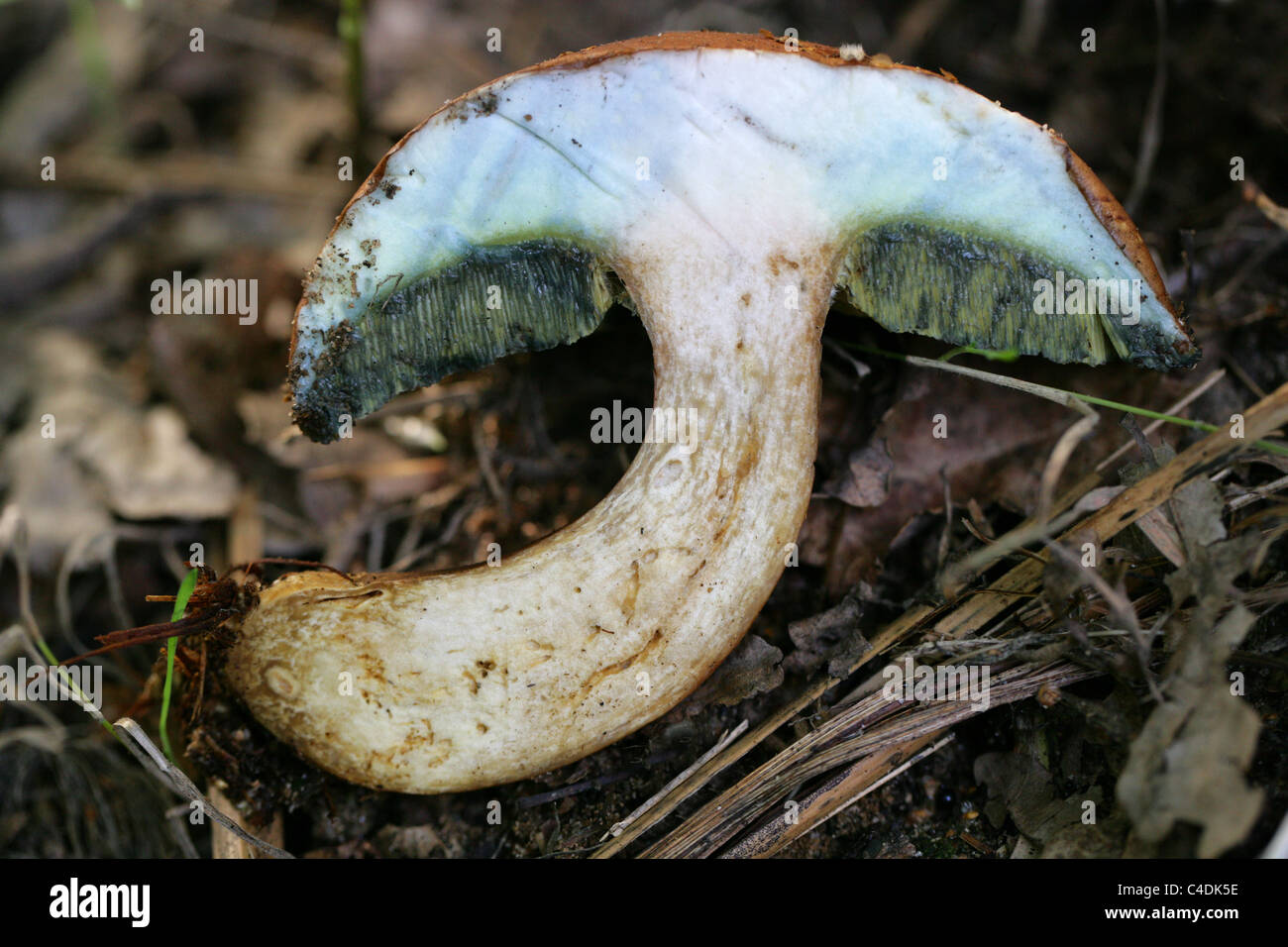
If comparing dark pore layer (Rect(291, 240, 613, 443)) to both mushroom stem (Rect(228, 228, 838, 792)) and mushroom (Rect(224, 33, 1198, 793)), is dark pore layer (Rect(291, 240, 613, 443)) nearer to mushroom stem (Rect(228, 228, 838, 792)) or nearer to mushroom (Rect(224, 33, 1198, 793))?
mushroom (Rect(224, 33, 1198, 793))

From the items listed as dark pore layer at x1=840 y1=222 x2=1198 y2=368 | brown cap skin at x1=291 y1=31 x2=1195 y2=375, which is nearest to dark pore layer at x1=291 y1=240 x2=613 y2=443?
brown cap skin at x1=291 y1=31 x2=1195 y2=375

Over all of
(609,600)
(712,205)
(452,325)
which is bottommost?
(609,600)

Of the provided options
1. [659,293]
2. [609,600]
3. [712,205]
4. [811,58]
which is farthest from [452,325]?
[811,58]

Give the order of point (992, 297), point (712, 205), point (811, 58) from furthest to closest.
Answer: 1. point (992, 297)
2. point (712, 205)
3. point (811, 58)

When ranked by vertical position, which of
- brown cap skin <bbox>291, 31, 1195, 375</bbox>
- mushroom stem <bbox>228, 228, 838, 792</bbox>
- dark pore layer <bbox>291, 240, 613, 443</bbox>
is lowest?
mushroom stem <bbox>228, 228, 838, 792</bbox>

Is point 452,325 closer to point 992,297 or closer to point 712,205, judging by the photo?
point 712,205
